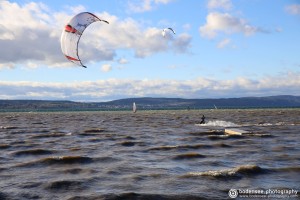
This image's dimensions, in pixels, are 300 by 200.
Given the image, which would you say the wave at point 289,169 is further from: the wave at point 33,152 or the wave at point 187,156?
the wave at point 33,152

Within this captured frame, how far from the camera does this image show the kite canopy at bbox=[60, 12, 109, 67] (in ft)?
113

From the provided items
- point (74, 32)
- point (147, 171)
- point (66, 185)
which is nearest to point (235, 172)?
point (147, 171)

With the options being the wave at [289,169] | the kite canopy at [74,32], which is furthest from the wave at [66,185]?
the kite canopy at [74,32]

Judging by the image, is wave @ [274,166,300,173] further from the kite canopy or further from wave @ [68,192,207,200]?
the kite canopy

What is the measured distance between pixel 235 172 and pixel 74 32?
22.2 m

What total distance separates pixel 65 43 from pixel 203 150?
15889 millimetres

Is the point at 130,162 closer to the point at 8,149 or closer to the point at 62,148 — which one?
the point at 62,148

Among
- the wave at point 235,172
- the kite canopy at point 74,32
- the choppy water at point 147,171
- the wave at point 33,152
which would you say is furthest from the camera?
the kite canopy at point 74,32

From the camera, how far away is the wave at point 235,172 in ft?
60.7

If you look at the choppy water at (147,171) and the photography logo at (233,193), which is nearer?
the photography logo at (233,193)

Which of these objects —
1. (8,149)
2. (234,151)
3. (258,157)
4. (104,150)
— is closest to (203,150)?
(234,151)

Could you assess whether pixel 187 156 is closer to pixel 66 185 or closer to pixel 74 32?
pixel 66 185

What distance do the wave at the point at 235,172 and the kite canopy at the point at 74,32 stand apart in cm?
1920

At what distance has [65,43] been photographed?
115 ft
